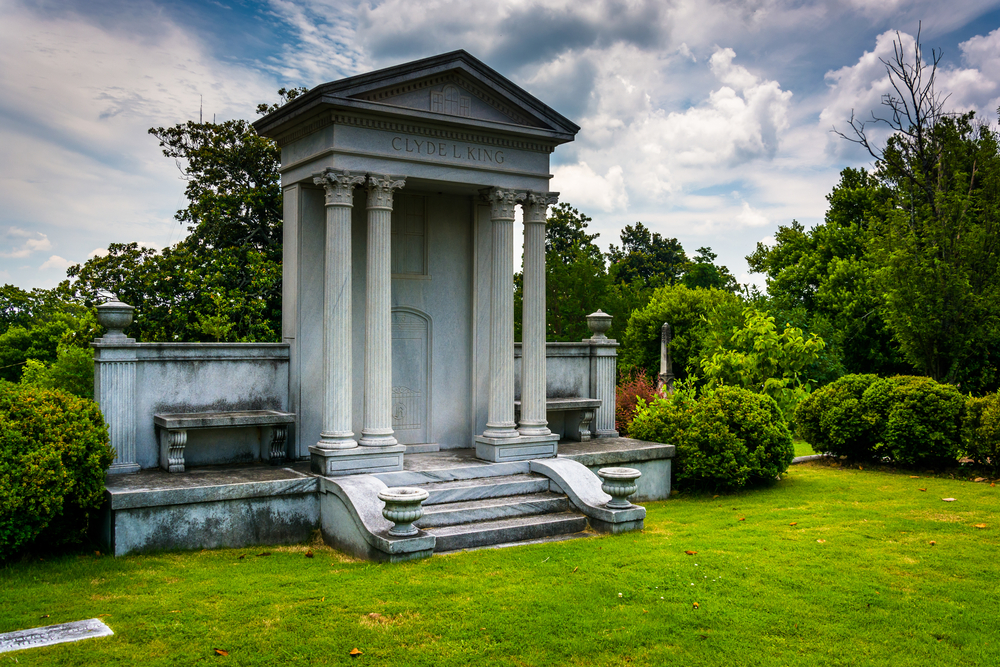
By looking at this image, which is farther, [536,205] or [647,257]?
[647,257]

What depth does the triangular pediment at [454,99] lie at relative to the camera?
444 inches

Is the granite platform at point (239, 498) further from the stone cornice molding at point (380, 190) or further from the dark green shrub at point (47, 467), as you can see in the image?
the stone cornice molding at point (380, 190)

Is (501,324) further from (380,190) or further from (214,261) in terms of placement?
(214,261)

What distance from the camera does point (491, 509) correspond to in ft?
34.0

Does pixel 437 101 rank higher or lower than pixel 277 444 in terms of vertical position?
higher

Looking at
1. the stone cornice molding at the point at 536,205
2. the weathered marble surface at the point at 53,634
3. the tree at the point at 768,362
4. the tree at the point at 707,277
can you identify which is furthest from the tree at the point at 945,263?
the tree at the point at 707,277

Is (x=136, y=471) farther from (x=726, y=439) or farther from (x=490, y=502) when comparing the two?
(x=726, y=439)

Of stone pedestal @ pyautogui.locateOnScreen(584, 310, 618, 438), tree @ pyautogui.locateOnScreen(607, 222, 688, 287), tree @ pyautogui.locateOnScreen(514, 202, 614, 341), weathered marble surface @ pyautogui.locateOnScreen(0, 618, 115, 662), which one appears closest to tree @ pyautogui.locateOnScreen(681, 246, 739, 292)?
tree @ pyautogui.locateOnScreen(607, 222, 688, 287)

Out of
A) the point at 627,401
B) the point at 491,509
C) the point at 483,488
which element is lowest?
the point at 491,509

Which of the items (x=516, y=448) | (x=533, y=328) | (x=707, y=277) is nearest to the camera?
(x=516, y=448)

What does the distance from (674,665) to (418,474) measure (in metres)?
5.52

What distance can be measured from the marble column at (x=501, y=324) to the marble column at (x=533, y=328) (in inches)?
13.1

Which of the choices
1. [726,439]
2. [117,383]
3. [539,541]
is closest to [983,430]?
[726,439]

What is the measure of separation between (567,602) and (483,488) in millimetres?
3622
